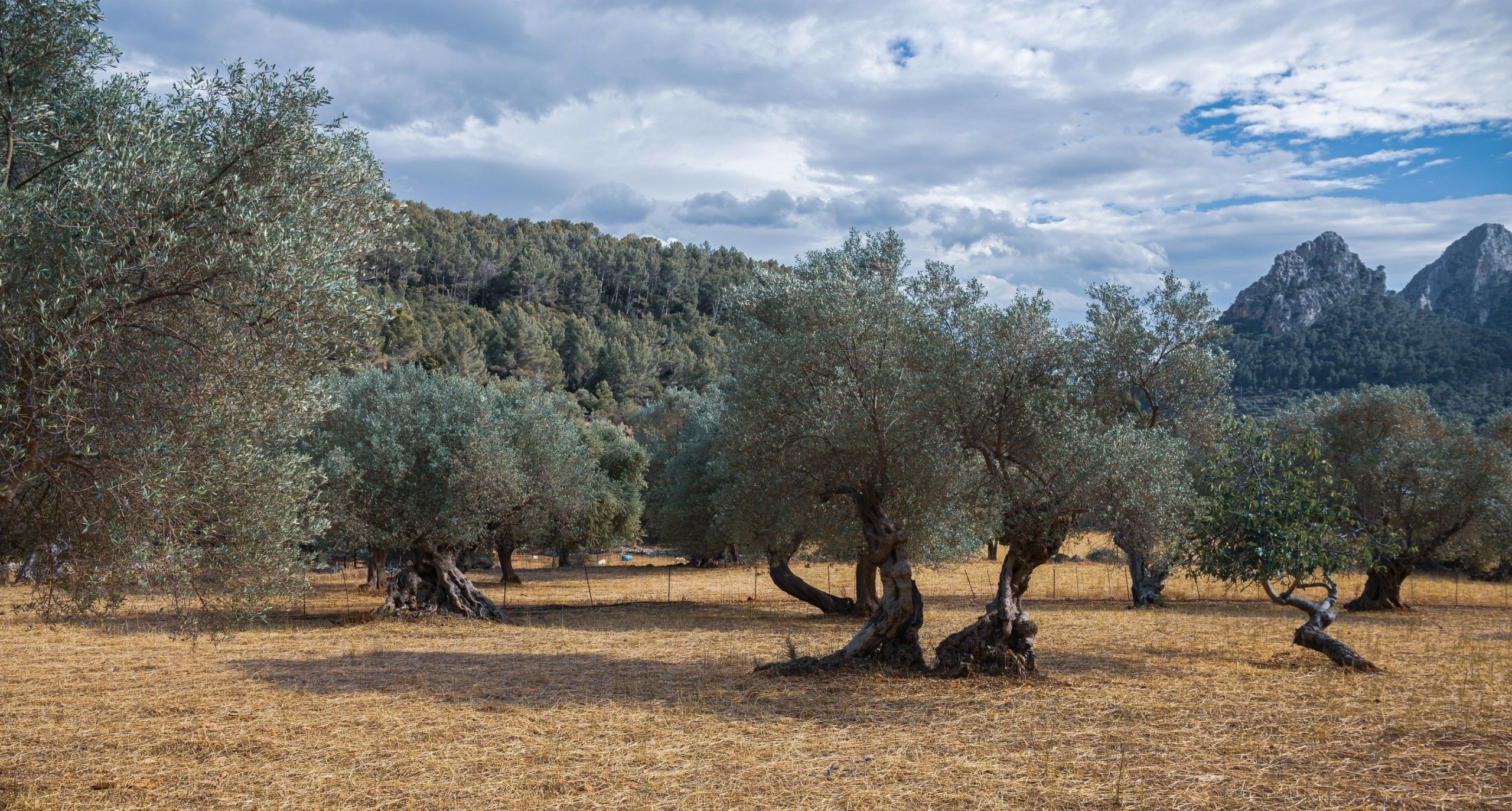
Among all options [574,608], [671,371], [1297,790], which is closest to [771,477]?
[1297,790]

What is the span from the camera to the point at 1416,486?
2772cm

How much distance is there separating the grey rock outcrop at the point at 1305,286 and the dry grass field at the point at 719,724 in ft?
242

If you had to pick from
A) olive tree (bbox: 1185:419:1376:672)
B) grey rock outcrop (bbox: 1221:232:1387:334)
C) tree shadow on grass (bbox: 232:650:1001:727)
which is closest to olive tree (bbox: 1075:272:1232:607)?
olive tree (bbox: 1185:419:1376:672)

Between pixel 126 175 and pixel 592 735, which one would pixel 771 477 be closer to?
pixel 592 735

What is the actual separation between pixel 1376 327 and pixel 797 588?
75.3 m

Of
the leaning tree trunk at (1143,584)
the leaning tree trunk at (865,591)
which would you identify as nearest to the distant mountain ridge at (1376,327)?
the leaning tree trunk at (1143,584)

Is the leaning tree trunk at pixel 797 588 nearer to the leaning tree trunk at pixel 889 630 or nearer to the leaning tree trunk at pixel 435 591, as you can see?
the leaning tree trunk at pixel 435 591

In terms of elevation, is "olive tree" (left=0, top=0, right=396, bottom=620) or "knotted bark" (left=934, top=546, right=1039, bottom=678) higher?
"olive tree" (left=0, top=0, right=396, bottom=620)

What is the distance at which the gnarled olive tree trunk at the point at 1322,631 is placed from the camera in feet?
51.5

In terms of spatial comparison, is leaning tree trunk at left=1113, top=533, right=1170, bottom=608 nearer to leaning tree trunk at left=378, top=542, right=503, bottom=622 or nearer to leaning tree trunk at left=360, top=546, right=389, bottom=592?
leaning tree trunk at left=378, top=542, right=503, bottom=622

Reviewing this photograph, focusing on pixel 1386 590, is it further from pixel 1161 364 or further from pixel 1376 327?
pixel 1376 327

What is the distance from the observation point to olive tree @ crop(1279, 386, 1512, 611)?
1073 inches

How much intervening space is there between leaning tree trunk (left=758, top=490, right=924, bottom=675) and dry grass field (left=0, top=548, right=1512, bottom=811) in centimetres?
67

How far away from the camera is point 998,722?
1161 cm
